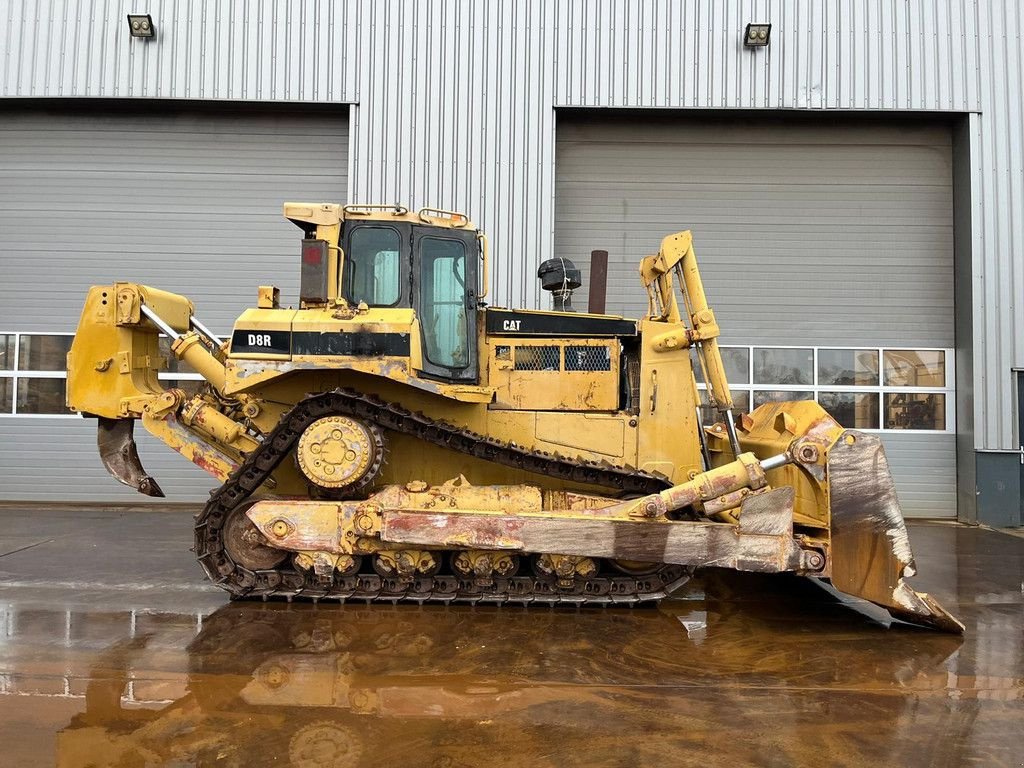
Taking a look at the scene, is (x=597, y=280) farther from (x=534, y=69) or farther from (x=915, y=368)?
(x=915, y=368)

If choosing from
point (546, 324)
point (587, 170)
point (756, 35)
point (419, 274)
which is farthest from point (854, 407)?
point (419, 274)

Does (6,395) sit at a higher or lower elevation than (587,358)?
lower

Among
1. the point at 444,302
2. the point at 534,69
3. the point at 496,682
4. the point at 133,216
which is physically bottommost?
the point at 496,682

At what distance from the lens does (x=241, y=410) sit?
7.22m

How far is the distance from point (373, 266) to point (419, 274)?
0.42 m

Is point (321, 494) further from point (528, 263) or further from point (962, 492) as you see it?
point (962, 492)

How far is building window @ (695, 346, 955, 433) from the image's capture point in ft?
39.8

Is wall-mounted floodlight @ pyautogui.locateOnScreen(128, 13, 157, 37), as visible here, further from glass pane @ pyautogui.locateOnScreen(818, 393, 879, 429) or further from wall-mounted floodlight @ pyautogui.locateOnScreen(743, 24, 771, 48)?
glass pane @ pyautogui.locateOnScreen(818, 393, 879, 429)

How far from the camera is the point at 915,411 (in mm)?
12164

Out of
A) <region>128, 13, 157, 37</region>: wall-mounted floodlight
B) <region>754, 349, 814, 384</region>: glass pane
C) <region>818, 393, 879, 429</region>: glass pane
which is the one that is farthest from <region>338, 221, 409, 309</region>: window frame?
<region>818, 393, 879, 429</region>: glass pane

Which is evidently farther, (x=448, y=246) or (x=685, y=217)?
(x=685, y=217)

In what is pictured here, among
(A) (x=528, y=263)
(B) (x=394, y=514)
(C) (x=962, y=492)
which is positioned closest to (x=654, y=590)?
(B) (x=394, y=514)

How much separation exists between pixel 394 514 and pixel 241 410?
2323 millimetres

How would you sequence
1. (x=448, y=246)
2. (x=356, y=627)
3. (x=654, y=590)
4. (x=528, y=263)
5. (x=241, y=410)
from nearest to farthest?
(x=356, y=627) < (x=654, y=590) < (x=448, y=246) < (x=241, y=410) < (x=528, y=263)
